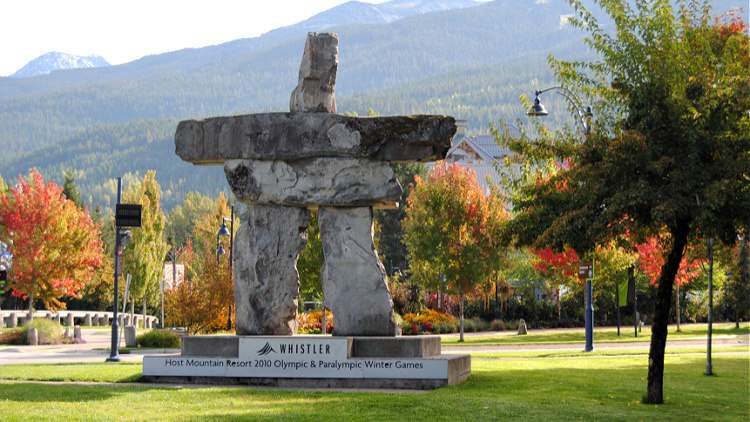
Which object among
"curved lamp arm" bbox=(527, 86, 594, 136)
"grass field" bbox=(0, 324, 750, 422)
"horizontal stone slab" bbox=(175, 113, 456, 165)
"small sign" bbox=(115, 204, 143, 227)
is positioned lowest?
"grass field" bbox=(0, 324, 750, 422)

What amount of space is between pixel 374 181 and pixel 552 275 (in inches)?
997

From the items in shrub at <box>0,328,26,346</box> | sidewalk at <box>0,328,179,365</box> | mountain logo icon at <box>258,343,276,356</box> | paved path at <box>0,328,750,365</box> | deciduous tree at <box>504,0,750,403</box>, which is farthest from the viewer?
shrub at <box>0,328,26,346</box>

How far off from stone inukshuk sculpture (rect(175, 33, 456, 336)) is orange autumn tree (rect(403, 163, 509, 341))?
21.2m

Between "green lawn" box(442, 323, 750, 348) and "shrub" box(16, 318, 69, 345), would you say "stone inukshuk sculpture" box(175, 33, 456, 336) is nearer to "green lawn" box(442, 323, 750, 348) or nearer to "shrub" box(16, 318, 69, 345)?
"green lawn" box(442, 323, 750, 348)

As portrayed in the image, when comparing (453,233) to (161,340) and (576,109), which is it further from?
(576,109)

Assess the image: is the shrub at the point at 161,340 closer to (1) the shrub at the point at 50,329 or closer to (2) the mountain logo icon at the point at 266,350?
(1) the shrub at the point at 50,329

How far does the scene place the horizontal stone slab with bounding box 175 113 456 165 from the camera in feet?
51.2

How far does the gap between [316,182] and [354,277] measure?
6.69 ft

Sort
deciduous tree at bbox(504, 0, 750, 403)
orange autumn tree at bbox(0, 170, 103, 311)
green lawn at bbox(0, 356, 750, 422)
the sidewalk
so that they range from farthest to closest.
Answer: orange autumn tree at bbox(0, 170, 103, 311), the sidewalk, deciduous tree at bbox(504, 0, 750, 403), green lawn at bbox(0, 356, 750, 422)

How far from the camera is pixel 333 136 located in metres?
15.7

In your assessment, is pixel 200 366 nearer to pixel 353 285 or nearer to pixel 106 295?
pixel 353 285

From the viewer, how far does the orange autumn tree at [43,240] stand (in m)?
38.1

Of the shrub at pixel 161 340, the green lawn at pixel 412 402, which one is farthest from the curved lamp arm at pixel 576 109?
the shrub at pixel 161 340

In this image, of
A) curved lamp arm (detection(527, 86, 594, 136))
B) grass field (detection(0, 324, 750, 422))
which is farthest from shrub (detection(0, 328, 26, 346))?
curved lamp arm (detection(527, 86, 594, 136))
